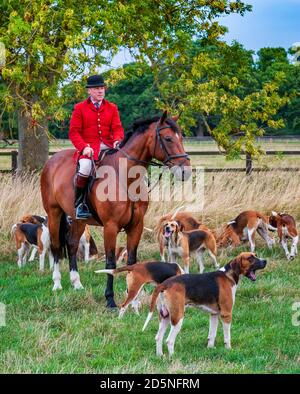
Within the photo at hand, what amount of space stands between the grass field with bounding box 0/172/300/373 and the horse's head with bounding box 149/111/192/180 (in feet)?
4.97

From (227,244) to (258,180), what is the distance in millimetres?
3543

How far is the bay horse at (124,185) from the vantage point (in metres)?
8.85

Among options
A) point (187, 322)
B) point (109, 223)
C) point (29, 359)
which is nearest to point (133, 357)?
point (29, 359)

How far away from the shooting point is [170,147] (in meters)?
8.82

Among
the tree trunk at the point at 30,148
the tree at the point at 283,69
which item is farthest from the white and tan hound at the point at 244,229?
the tree at the point at 283,69

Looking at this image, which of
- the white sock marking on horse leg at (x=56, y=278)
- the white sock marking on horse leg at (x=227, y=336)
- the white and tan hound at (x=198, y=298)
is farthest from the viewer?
the white sock marking on horse leg at (x=56, y=278)

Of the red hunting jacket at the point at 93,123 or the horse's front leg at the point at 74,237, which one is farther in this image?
the horse's front leg at the point at 74,237

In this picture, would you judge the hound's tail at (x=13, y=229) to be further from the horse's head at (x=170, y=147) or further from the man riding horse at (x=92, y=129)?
the horse's head at (x=170, y=147)

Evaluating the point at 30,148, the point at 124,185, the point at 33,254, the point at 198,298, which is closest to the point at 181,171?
the point at 124,185

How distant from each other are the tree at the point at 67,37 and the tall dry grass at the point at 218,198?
1.26 metres

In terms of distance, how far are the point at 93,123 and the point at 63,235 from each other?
184cm

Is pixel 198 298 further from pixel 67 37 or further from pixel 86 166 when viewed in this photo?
pixel 67 37

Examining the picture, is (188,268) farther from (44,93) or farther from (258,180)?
(258,180)
